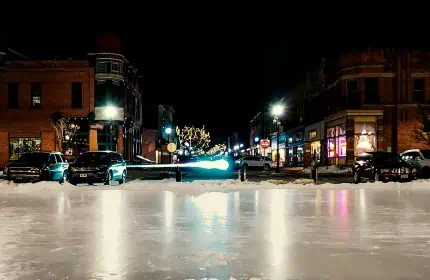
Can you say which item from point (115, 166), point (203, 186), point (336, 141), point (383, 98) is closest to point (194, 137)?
point (336, 141)

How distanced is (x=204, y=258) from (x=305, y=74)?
62.2 m

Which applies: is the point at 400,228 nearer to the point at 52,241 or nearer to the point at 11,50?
the point at 52,241

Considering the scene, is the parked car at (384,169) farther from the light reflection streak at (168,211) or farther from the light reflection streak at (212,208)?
the light reflection streak at (168,211)

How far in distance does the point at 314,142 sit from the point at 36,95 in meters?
30.7

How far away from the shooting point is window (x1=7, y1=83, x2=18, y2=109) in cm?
5612


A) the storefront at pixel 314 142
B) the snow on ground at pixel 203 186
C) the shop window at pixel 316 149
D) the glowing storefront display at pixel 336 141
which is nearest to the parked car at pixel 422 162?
the snow on ground at pixel 203 186

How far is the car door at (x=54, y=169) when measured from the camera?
29731mm

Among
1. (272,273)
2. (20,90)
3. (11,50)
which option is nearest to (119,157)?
(272,273)

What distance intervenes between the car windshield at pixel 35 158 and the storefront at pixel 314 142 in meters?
32.9

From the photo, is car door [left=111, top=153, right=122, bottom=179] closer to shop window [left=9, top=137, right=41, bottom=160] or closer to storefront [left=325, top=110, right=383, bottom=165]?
storefront [left=325, top=110, right=383, bottom=165]

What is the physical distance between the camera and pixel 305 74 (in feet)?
226

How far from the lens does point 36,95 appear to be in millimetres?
56406

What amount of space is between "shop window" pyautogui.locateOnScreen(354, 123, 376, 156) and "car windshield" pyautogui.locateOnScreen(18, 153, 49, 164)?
28596 mm

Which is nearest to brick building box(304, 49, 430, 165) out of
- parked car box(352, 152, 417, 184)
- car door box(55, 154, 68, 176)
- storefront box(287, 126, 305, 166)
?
parked car box(352, 152, 417, 184)
